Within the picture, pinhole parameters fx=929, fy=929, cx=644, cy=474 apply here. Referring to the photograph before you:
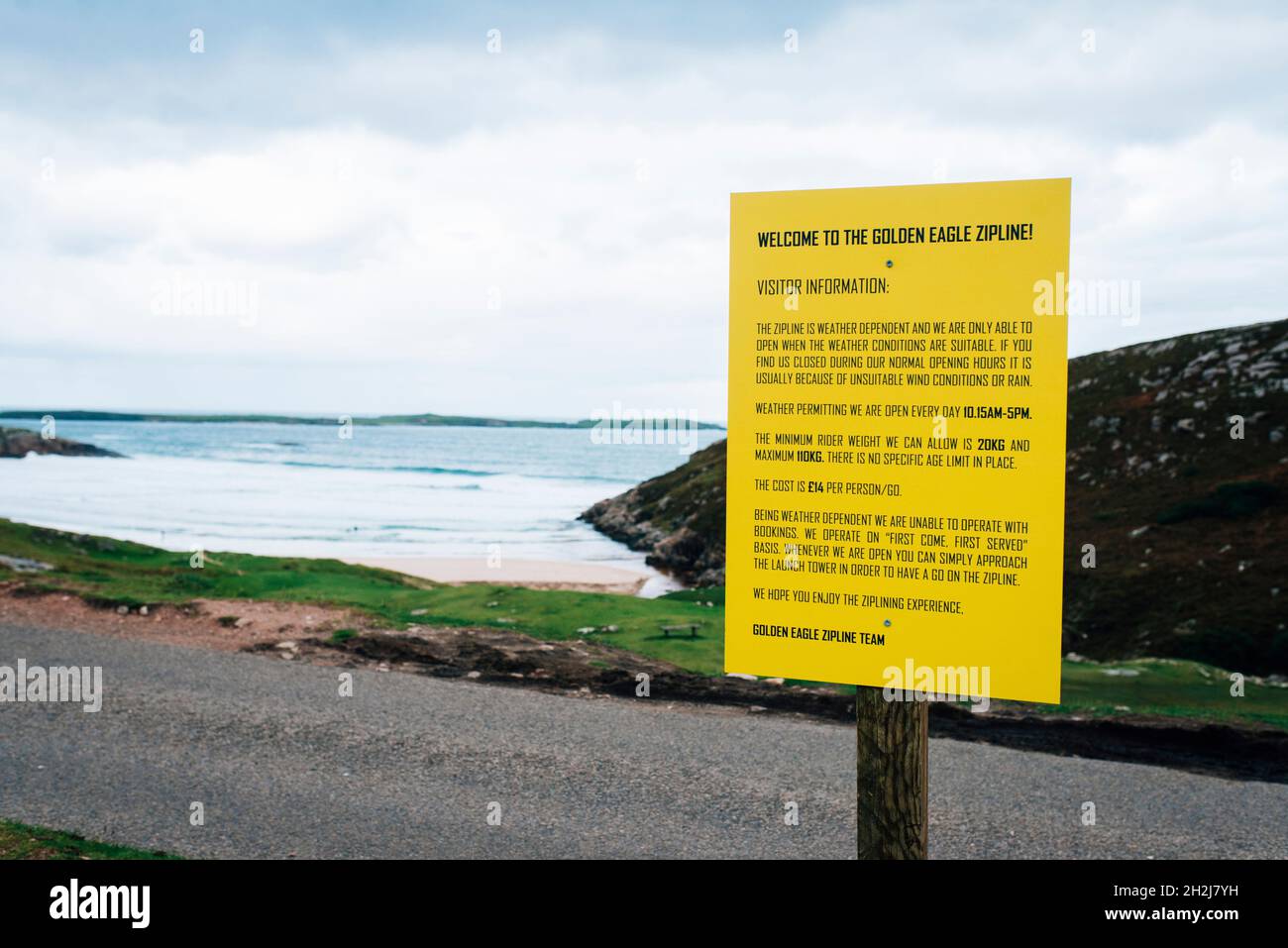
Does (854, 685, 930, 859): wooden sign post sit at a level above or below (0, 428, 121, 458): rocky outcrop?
below

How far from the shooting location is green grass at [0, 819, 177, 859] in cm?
704

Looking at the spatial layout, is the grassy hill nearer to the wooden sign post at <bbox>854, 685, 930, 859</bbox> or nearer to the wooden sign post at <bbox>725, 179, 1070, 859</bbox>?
the wooden sign post at <bbox>854, 685, 930, 859</bbox>

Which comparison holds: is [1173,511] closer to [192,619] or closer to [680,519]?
[192,619]

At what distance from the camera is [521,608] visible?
64.1 ft

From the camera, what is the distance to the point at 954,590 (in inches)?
168

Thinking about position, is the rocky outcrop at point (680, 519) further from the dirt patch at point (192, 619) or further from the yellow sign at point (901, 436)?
the yellow sign at point (901, 436)

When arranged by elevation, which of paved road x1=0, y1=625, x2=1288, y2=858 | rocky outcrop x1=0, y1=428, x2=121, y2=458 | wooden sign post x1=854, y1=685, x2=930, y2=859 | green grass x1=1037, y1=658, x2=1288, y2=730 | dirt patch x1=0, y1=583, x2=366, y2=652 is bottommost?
green grass x1=1037, y1=658, x2=1288, y2=730

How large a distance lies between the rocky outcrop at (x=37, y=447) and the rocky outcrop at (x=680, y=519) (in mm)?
78343

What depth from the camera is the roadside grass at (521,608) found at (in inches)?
552

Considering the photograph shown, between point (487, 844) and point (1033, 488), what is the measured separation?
226 inches

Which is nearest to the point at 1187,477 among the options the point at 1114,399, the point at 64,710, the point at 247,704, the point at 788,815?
the point at 1114,399

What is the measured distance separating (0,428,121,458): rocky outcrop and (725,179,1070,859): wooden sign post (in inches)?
4691

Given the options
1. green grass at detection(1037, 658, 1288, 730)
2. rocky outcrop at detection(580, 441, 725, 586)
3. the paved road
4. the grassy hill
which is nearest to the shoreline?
rocky outcrop at detection(580, 441, 725, 586)

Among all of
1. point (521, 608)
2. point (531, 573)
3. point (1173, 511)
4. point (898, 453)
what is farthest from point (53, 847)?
point (531, 573)
